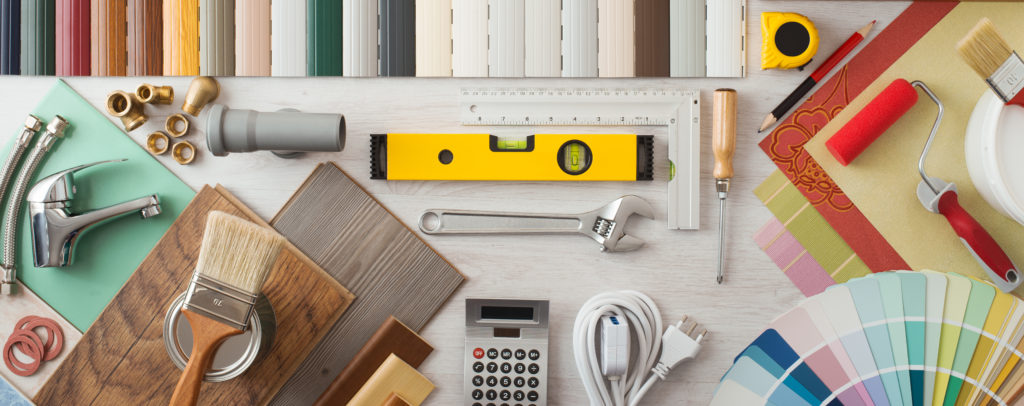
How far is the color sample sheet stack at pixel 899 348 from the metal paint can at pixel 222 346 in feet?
2.49

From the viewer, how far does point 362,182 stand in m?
1.10

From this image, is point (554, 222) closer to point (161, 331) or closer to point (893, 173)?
point (893, 173)

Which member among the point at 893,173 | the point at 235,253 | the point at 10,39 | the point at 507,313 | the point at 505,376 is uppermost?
the point at 10,39

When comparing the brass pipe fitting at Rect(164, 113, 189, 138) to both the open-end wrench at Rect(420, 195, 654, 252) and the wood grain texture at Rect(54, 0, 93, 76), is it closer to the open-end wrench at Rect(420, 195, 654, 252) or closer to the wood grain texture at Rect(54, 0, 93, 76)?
the wood grain texture at Rect(54, 0, 93, 76)

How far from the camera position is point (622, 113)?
108cm

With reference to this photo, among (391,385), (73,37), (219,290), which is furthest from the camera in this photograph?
(73,37)

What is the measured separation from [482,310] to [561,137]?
331mm

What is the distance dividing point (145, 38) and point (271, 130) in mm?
330

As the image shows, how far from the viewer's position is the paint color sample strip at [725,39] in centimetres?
107

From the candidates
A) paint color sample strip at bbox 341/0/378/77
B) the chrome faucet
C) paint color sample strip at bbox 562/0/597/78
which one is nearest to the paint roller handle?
A: paint color sample strip at bbox 562/0/597/78

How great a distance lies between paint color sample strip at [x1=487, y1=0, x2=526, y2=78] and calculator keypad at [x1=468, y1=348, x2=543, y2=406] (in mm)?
485

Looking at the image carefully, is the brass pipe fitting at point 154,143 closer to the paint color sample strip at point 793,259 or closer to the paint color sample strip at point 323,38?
the paint color sample strip at point 323,38

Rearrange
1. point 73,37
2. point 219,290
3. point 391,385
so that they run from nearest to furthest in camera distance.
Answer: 1. point 219,290
2. point 391,385
3. point 73,37

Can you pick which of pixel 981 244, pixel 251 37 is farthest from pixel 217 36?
pixel 981 244
